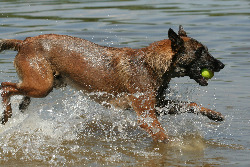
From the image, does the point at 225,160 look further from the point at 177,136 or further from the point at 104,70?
the point at 104,70

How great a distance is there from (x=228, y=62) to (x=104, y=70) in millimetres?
4720

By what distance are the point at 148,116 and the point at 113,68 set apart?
2.82 feet

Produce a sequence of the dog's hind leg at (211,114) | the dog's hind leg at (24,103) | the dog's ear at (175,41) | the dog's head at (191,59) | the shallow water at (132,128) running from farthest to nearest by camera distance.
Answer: the dog's hind leg at (24,103), the dog's hind leg at (211,114), the dog's head at (191,59), the dog's ear at (175,41), the shallow water at (132,128)

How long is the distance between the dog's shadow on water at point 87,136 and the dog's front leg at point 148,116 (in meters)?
0.15

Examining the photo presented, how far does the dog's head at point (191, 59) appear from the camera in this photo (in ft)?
22.8

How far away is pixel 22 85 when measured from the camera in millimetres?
6977

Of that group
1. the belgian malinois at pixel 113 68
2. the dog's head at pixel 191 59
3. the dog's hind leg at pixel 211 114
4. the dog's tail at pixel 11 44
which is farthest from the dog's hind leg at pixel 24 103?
the dog's hind leg at pixel 211 114

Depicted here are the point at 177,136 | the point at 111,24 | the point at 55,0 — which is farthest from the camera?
the point at 55,0

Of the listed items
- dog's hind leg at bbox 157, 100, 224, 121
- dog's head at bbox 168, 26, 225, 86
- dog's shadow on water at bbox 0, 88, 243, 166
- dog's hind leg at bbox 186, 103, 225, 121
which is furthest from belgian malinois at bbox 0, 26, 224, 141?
dog's hind leg at bbox 186, 103, 225, 121

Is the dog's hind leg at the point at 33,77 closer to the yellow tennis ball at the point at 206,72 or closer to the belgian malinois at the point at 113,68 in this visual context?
the belgian malinois at the point at 113,68

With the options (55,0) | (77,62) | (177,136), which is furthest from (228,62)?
(55,0)

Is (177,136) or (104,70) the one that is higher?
(104,70)

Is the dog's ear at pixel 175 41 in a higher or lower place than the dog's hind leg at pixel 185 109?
higher

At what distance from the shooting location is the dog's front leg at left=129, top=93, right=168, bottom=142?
6.96m
